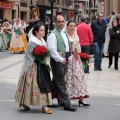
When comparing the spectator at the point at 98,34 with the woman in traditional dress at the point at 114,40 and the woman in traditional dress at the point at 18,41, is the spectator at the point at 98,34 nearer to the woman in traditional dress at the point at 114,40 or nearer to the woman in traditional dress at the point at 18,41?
the woman in traditional dress at the point at 114,40

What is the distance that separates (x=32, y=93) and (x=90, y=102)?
6.49ft

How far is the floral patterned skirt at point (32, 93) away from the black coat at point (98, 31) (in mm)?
7716

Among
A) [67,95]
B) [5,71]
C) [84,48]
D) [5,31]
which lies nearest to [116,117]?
[67,95]

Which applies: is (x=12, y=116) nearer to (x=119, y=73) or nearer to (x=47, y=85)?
(x=47, y=85)

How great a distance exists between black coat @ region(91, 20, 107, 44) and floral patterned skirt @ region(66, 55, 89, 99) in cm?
694

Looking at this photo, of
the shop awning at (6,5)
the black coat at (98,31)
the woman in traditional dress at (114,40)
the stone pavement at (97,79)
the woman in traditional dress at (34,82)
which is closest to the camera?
the woman in traditional dress at (34,82)

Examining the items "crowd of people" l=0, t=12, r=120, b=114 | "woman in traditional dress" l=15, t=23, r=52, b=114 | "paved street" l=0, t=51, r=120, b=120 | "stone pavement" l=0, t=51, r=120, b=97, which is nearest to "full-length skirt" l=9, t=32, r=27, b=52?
"stone pavement" l=0, t=51, r=120, b=97

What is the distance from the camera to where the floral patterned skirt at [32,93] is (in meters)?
9.40

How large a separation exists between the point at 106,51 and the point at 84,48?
184 centimetres

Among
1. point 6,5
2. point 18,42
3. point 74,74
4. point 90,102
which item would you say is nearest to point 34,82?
point 74,74

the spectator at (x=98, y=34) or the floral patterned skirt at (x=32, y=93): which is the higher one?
the spectator at (x=98, y=34)

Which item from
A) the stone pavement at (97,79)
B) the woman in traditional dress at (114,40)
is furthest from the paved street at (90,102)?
the woman in traditional dress at (114,40)

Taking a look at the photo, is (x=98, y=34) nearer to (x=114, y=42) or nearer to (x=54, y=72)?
(x=114, y=42)

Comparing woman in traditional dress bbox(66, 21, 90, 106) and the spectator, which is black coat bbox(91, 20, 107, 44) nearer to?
the spectator
